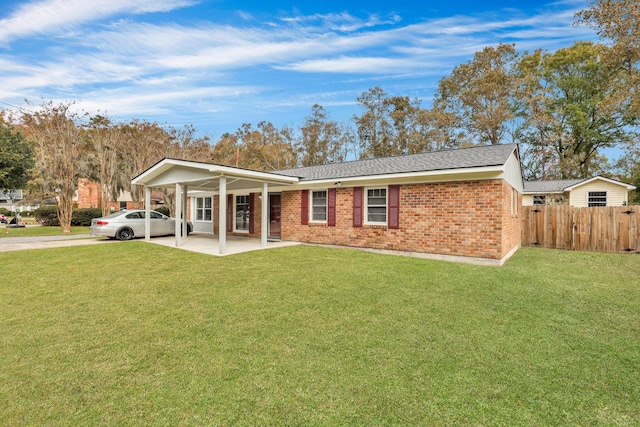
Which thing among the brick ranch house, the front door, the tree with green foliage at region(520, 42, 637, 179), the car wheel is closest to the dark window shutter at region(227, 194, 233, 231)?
the brick ranch house

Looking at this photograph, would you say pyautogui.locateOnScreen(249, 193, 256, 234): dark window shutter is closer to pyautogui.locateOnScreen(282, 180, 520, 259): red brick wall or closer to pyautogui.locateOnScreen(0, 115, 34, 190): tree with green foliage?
pyautogui.locateOnScreen(282, 180, 520, 259): red brick wall

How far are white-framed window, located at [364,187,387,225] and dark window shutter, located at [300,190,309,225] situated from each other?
8.61 ft

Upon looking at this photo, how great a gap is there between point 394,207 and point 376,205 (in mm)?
745

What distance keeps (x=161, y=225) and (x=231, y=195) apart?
11.5 ft

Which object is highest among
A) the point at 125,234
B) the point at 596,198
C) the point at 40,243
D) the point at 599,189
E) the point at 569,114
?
the point at 569,114

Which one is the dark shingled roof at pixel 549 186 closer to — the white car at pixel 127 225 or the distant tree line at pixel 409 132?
the distant tree line at pixel 409 132

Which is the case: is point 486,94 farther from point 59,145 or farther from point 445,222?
point 59,145

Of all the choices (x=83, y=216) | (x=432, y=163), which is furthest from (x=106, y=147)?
(x=432, y=163)

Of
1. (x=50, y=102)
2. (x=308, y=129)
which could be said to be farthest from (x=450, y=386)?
(x=308, y=129)

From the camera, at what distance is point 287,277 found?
6.66m

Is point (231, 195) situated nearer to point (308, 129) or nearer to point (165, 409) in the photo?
point (165, 409)

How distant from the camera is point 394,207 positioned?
9.95m

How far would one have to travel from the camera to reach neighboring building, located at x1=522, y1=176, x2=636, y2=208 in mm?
Result: 18234

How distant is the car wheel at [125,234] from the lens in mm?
13562
